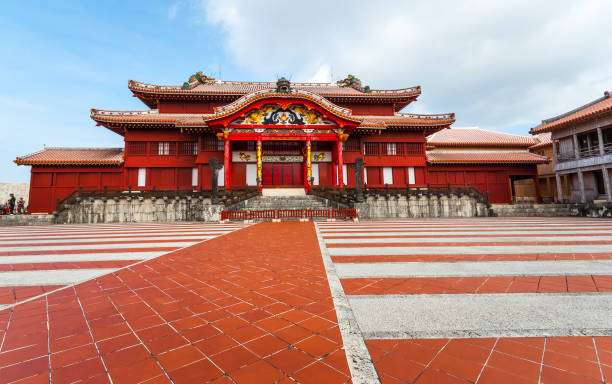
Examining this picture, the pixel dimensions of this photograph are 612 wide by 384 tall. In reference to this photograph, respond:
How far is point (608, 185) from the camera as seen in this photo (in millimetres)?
16016

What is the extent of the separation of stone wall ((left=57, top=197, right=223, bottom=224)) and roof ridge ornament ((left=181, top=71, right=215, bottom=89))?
10712 millimetres

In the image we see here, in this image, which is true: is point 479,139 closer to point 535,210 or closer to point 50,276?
point 535,210

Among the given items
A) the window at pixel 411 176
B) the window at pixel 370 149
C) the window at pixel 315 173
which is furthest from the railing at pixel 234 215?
the window at pixel 411 176

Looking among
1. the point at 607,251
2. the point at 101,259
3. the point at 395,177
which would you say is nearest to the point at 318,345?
the point at 101,259

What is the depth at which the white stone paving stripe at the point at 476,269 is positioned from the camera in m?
2.90

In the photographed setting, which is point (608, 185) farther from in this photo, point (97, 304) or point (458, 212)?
point (97, 304)

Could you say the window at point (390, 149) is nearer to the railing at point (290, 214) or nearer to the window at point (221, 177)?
the railing at point (290, 214)

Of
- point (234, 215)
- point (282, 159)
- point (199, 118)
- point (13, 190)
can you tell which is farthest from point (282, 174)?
point (13, 190)

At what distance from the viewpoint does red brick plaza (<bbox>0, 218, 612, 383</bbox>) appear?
1.29m

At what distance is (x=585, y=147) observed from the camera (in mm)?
18328

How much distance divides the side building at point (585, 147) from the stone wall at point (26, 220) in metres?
32.2

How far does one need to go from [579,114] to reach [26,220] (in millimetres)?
34716

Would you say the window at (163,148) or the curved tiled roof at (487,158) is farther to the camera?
the curved tiled roof at (487,158)

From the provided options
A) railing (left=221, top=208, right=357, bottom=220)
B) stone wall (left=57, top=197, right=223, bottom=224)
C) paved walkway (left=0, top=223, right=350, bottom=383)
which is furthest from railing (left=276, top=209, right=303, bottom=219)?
paved walkway (left=0, top=223, right=350, bottom=383)
